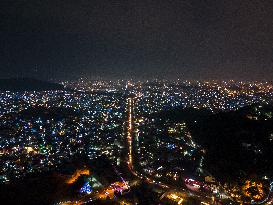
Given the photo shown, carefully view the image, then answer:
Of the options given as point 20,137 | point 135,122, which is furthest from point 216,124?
point 20,137

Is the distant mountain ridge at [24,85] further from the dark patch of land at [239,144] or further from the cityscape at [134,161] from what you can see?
the dark patch of land at [239,144]

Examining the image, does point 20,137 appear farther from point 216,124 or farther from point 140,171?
point 216,124

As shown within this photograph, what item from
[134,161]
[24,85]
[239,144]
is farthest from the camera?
[24,85]

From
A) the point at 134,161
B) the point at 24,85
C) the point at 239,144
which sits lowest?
the point at 134,161

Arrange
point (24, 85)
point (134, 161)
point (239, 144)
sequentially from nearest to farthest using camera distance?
1. point (239, 144)
2. point (134, 161)
3. point (24, 85)

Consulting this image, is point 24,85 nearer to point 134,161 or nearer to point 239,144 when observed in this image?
point 134,161

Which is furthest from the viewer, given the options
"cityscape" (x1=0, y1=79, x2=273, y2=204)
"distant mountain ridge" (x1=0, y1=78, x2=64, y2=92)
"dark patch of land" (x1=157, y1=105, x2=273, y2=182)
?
"distant mountain ridge" (x1=0, y1=78, x2=64, y2=92)

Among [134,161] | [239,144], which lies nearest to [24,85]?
[134,161]

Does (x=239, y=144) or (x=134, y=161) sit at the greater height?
(x=239, y=144)

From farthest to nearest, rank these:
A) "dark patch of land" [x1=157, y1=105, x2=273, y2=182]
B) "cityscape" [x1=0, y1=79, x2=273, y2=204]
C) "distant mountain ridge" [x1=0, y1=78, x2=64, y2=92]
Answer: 1. "distant mountain ridge" [x1=0, y1=78, x2=64, y2=92]
2. "cityscape" [x1=0, y1=79, x2=273, y2=204]
3. "dark patch of land" [x1=157, y1=105, x2=273, y2=182]

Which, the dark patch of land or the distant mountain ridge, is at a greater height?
the distant mountain ridge

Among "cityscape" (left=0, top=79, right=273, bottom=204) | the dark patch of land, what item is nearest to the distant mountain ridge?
"cityscape" (left=0, top=79, right=273, bottom=204)

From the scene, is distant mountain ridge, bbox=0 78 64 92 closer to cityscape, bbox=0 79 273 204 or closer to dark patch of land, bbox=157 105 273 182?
cityscape, bbox=0 79 273 204
